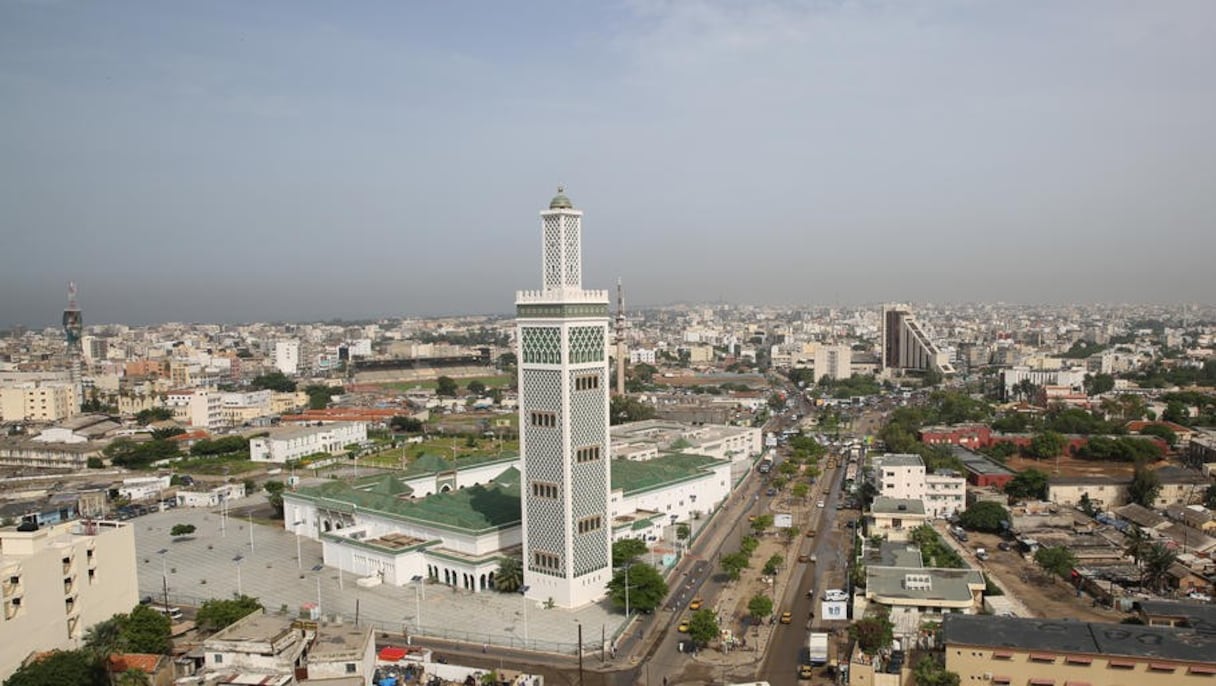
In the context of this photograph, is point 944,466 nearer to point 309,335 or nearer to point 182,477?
point 182,477

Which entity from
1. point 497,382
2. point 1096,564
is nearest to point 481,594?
point 1096,564

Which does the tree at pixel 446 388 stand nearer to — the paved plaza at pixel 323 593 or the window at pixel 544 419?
the paved plaza at pixel 323 593

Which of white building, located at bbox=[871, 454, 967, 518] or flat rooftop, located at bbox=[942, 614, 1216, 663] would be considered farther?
white building, located at bbox=[871, 454, 967, 518]

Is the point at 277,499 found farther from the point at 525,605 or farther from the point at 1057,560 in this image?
the point at 1057,560

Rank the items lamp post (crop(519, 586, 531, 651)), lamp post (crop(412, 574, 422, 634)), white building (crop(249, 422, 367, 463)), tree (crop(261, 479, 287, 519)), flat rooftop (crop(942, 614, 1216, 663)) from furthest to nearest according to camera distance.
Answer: white building (crop(249, 422, 367, 463)) < tree (crop(261, 479, 287, 519)) < lamp post (crop(412, 574, 422, 634)) < lamp post (crop(519, 586, 531, 651)) < flat rooftop (crop(942, 614, 1216, 663))

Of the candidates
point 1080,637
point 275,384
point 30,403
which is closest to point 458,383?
point 275,384

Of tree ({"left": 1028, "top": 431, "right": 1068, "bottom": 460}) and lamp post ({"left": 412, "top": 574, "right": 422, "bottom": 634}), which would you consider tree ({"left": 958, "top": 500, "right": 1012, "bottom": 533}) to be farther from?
lamp post ({"left": 412, "top": 574, "right": 422, "bottom": 634})

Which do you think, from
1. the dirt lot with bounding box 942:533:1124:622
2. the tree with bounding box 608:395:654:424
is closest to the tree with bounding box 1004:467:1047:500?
the dirt lot with bounding box 942:533:1124:622
